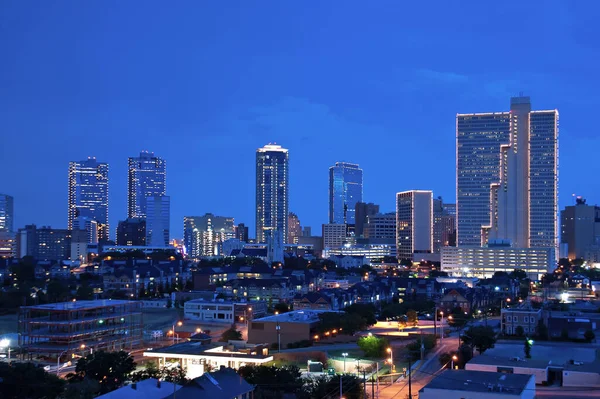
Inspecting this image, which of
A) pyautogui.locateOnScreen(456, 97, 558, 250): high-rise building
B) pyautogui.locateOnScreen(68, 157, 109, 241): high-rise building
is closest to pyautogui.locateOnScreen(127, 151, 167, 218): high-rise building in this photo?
pyautogui.locateOnScreen(68, 157, 109, 241): high-rise building

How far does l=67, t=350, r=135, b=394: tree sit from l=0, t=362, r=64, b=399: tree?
152 cm

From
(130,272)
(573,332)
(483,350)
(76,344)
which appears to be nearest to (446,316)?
(573,332)

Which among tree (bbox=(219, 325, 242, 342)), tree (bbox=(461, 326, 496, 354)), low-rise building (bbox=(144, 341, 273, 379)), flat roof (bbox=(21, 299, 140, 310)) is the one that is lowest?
tree (bbox=(219, 325, 242, 342))

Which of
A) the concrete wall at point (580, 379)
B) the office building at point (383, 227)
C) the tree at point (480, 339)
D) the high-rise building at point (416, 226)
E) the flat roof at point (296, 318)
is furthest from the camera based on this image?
the office building at point (383, 227)

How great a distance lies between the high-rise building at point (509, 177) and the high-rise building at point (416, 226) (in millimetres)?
21416

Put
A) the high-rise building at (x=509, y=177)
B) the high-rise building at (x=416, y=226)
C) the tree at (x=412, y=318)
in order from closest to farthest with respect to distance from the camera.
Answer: the tree at (x=412, y=318) → the high-rise building at (x=509, y=177) → the high-rise building at (x=416, y=226)

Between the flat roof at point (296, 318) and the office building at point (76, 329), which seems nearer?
the office building at point (76, 329)

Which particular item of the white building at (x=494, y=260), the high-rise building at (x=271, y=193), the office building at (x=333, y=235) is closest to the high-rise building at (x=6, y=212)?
the high-rise building at (x=271, y=193)

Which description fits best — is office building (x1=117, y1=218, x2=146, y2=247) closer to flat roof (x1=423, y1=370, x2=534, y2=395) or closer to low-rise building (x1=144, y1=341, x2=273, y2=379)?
low-rise building (x1=144, y1=341, x2=273, y2=379)

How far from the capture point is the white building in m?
60.8

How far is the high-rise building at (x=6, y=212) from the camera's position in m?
115

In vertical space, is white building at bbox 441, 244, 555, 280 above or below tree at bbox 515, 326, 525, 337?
above

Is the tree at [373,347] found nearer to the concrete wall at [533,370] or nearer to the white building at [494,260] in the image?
the concrete wall at [533,370]

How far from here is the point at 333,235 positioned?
110m
